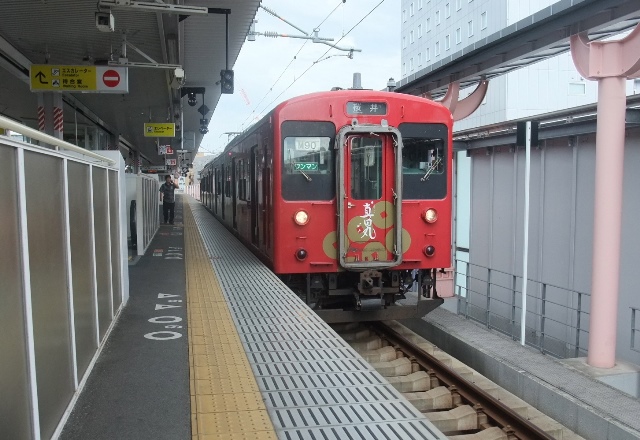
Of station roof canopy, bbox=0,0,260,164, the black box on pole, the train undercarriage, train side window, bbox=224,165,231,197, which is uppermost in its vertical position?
station roof canopy, bbox=0,0,260,164

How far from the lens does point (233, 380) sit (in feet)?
12.2

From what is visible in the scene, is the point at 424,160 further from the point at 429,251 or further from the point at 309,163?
the point at 309,163

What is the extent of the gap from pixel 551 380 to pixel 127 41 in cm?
841

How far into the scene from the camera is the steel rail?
191 inches

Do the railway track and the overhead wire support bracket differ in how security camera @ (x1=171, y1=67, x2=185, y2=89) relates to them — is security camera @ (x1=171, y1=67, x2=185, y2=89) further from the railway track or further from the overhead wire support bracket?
the railway track

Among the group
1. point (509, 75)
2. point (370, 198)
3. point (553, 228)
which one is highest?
point (509, 75)

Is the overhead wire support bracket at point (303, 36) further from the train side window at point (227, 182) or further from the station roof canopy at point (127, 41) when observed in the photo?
the train side window at point (227, 182)

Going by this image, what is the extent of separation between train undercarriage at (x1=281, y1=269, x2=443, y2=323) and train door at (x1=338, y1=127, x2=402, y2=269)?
0.90ft

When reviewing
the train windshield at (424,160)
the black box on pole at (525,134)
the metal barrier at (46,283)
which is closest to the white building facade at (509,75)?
the black box on pole at (525,134)

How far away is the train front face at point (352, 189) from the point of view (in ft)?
23.6

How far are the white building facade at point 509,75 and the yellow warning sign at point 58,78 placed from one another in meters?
17.8

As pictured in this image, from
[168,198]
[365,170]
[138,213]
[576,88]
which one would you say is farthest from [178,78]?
[576,88]

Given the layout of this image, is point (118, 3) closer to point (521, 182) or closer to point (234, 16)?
point (234, 16)

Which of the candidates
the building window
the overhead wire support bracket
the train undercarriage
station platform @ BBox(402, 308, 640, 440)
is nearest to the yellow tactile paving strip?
the train undercarriage
